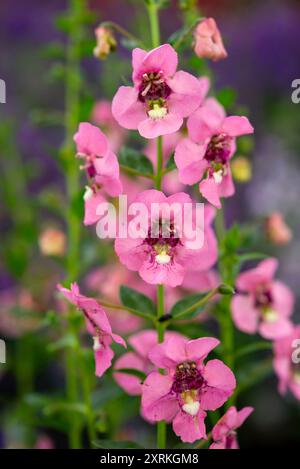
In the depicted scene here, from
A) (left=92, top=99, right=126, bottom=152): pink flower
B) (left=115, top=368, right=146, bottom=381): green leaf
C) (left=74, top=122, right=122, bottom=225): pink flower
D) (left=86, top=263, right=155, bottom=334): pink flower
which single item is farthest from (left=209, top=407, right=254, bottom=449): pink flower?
(left=92, top=99, right=126, bottom=152): pink flower

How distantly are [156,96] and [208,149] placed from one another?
6 centimetres

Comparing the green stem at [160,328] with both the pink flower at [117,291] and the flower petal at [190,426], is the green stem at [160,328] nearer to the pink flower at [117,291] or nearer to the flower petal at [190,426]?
the flower petal at [190,426]

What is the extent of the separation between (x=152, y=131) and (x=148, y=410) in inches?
9.1

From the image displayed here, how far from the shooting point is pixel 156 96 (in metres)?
0.61

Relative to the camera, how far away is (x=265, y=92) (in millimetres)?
1684

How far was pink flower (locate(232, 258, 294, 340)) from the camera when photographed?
Result: 78 centimetres

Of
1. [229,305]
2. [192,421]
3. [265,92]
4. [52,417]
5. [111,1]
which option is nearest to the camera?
[192,421]

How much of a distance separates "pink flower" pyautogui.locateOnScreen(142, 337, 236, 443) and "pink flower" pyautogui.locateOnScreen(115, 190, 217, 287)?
2.2 inches

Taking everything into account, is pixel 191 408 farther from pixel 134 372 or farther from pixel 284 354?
Result: pixel 284 354

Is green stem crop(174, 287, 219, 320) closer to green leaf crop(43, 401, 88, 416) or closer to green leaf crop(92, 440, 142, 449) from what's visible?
green leaf crop(92, 440, 142, 449)
